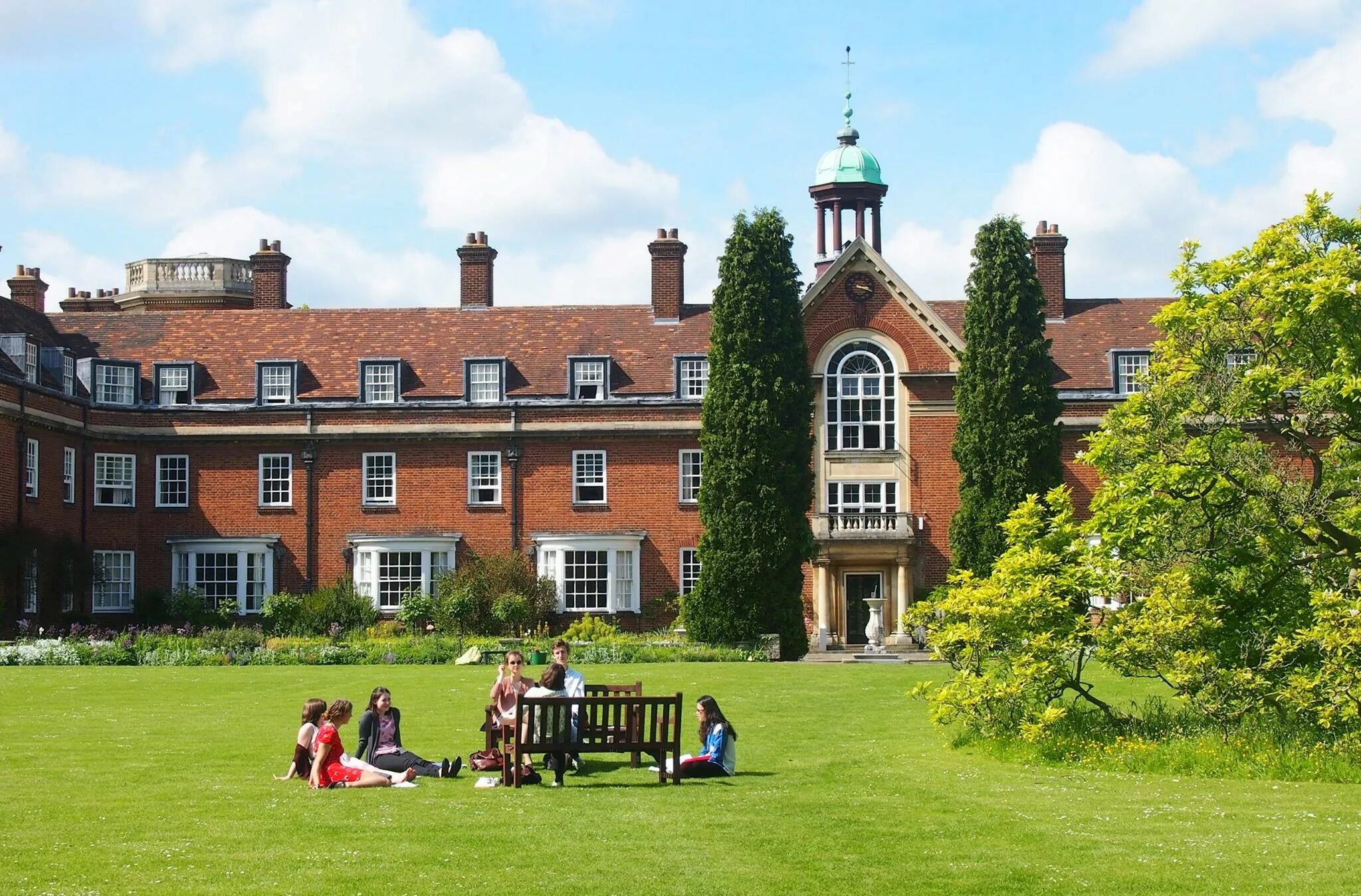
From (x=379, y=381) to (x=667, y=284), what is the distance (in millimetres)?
8478

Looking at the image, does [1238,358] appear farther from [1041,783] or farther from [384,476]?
[384,476]

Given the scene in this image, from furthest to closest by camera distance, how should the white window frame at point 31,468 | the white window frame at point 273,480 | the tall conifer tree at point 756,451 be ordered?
the white window frame at point 273,480
the white window frame at point 31,468
the tall conifer tree at point 756,451

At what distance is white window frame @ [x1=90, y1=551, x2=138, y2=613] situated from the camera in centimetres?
4397

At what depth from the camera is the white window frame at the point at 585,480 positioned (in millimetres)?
Answer: 44781

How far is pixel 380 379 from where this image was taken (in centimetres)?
4538

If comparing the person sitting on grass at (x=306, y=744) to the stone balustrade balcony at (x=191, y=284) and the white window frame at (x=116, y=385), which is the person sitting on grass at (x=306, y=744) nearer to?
the white window frame at (x=116, y=385)

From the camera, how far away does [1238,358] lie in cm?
1981

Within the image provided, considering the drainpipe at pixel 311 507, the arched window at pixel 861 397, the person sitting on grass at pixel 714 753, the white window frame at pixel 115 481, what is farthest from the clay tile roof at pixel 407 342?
the person sitting on grass at pixel 714 753

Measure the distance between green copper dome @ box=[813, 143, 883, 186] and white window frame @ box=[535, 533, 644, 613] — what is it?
41.8 feet

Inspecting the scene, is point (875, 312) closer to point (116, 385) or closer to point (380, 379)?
point (380, 379)

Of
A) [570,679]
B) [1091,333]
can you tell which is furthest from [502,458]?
[570,679]

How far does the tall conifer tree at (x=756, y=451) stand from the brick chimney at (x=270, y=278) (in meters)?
16.5

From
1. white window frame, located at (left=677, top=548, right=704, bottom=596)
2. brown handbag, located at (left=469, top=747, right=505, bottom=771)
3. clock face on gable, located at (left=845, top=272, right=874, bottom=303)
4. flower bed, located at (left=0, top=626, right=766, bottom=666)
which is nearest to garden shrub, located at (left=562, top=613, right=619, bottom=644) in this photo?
white window frame, located at (left=677, top=548, right=704, bottom=596)

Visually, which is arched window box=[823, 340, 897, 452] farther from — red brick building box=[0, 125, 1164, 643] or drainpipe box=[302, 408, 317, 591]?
drainpipe box=[302, 408, 317, 591]
